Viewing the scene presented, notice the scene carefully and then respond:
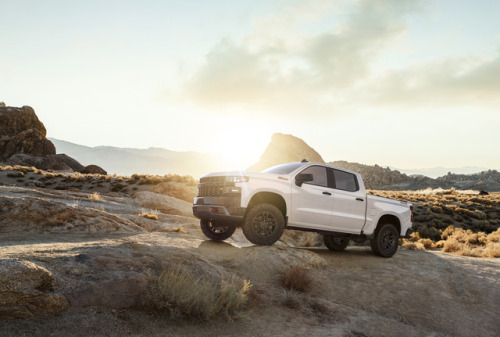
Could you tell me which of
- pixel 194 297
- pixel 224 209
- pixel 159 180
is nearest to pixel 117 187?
pixel 159 180

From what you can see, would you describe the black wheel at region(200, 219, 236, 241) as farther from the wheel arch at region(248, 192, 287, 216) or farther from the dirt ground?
the wheel arch at region(248, 192, 287, 216)

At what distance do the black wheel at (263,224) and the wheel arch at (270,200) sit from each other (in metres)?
0.30

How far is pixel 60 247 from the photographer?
7.37m

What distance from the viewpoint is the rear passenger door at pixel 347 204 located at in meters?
10.3

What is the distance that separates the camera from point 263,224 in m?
9.37

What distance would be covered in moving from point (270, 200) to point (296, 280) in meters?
2.27

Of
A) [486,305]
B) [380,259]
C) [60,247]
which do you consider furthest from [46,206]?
[486,305]

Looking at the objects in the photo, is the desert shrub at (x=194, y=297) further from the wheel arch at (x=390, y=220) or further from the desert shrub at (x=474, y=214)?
the desert shrub at (x=474, y=214)

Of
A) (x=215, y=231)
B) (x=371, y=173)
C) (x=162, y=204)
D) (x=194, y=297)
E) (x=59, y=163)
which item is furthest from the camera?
(x=371, y=173)

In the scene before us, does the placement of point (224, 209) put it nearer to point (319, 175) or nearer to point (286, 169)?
point (286, 169)

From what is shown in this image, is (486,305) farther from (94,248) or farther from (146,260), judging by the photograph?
(94,248)

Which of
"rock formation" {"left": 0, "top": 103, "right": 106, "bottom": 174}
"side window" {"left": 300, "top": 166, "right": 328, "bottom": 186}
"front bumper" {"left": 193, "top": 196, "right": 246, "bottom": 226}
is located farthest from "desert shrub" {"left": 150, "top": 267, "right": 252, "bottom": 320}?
"rock formation" {"left": 0, "top": 103, "right": 106, "bottom": 174}

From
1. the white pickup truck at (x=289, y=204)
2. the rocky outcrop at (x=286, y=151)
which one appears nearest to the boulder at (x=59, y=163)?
the rocky outcrop at (x=286, y=151)

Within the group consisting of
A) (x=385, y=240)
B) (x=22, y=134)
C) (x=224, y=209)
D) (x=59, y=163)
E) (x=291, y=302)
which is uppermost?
(x=22, y=134)
